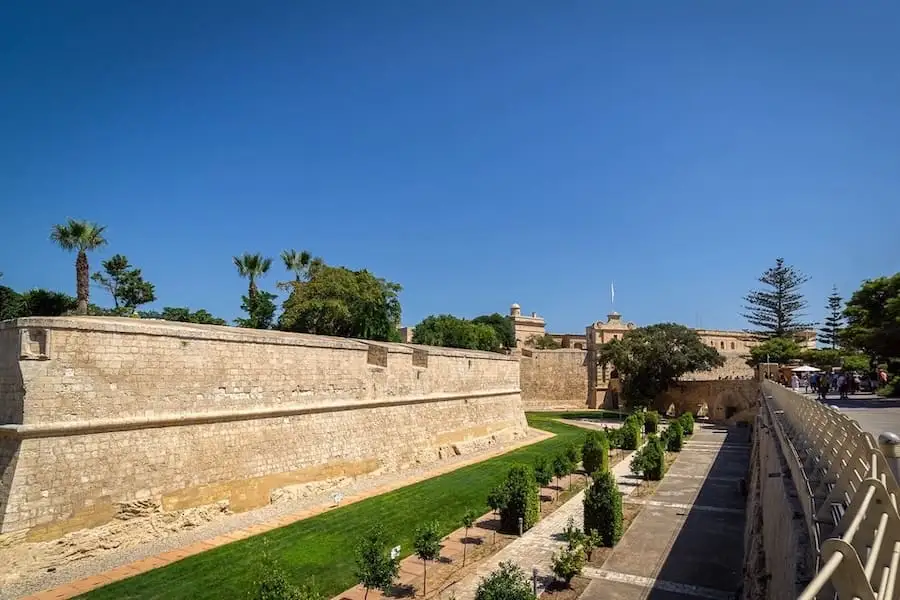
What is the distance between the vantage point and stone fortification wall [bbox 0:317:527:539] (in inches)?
320

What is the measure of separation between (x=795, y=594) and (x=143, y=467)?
9441mm

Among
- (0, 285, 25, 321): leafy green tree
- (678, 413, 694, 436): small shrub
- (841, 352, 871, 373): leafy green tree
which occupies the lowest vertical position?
(678, 413, 694, 436): small shrub

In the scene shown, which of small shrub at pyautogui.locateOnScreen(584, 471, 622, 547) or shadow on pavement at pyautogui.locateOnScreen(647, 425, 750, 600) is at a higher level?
small shrub at pyautogui.locateOnScreen(584, 471, 622, 547)

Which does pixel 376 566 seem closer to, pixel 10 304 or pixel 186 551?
pixel 186 551

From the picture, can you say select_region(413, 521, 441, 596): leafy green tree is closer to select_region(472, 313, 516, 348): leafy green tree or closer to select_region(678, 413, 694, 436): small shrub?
select_region(678, 413, 694, 436): small shrub

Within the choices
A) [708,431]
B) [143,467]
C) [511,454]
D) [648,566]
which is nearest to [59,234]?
[143,467]

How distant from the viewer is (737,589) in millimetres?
8242

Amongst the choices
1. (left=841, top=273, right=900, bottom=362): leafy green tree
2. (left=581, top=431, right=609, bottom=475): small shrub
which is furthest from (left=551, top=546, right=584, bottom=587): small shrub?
(left=841, top=273, right=900, bottom=362): leafy green tree

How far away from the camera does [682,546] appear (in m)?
10.3

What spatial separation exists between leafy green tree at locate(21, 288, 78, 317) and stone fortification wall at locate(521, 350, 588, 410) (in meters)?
26.6

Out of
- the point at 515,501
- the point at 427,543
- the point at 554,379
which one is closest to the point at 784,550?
the point at 427,543

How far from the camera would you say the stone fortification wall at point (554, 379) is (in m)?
39.6

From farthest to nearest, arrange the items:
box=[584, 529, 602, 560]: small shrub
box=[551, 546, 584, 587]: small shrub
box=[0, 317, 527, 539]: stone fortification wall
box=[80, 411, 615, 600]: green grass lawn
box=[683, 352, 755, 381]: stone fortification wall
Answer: box=[683, 352, 755, 381]: stone fortification wall → box=[584, 529, 602, 560]: small shrub → box=[551, 546, 584, 587]: small shrub → box=[0, 317, 527, 539]: stone fortification wall → box=[80, 411, 615, 600]: green grass lawn

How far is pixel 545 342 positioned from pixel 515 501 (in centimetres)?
4492
